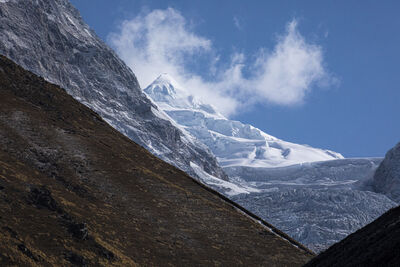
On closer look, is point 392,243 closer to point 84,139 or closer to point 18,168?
point 18,168

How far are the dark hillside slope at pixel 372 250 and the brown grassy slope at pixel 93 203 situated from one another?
18.9m

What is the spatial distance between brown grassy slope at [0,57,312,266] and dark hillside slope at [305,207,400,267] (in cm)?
1890

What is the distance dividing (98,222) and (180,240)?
10.8 m

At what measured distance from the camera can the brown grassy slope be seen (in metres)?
40.8

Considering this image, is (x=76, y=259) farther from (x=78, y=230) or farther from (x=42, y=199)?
(x=42, y=199)

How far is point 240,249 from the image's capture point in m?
57.9

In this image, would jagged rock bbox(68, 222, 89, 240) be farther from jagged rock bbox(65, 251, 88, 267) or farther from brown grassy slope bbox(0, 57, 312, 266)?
jagged rock bbox(65, 251, 88, 267)

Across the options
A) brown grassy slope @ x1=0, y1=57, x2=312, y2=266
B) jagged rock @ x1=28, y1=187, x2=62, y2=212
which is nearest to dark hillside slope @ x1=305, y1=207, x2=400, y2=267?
brown grassy slope @ x1=0, y1=57, x2=312, y2=266

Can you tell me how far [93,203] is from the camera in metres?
54.0

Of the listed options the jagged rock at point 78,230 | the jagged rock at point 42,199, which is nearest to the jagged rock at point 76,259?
the jagged rock at point 78,230

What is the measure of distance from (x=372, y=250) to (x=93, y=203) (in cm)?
3590

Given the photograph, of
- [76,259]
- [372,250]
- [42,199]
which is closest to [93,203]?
[42,199]

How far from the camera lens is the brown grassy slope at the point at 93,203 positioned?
40.8 meters

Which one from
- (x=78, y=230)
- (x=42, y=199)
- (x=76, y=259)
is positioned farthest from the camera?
(x=42, y=199)
